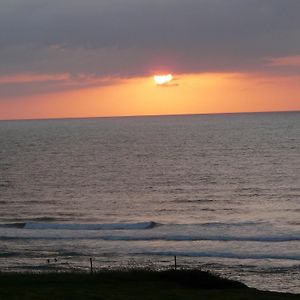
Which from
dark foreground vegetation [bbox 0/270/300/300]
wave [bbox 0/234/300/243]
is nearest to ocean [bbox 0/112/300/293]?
wave [bbox 0/234/300/243]

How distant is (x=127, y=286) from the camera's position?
97.3 feet

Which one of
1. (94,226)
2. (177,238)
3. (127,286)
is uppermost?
(94,226)

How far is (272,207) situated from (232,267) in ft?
82.1

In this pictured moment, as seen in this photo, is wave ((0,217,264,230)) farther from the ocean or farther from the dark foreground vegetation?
the dark foreground vegetation

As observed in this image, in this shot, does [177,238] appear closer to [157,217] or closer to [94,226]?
[94,226]

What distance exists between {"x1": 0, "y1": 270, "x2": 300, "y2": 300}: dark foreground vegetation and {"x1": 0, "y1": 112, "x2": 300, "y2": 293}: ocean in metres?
6.34

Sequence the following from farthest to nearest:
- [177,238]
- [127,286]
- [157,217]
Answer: [157,217] → [177,238] → [127,286]

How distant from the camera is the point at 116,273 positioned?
110 ft

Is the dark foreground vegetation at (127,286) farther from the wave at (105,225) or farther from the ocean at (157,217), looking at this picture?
the wave at (105,225)

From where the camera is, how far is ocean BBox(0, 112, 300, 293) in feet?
144

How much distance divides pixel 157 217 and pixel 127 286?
1335 inches

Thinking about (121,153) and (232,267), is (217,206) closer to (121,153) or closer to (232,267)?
(232,267)

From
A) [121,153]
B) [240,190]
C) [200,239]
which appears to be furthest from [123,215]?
[121,153]

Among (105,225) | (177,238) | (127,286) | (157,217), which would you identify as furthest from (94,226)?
(127,286)
